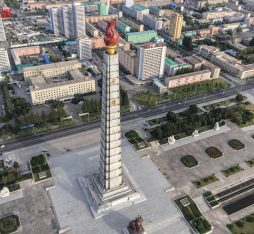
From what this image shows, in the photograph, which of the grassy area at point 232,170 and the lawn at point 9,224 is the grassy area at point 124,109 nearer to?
the grassy area at point 232,170

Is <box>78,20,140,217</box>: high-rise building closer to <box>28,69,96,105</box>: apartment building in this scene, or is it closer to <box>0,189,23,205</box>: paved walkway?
<box>0,189,23,205</box>: paved walkway

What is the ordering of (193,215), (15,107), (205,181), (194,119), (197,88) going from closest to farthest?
(193,215)
(205,181)
(194,119)
(15,107)
(197,88)

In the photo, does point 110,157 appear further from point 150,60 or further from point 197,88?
point 197,88

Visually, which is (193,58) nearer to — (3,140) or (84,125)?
(84,125)

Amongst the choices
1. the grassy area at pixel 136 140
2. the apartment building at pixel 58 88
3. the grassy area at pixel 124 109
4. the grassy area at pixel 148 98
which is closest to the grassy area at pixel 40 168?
the grassy area at pixel 136 140

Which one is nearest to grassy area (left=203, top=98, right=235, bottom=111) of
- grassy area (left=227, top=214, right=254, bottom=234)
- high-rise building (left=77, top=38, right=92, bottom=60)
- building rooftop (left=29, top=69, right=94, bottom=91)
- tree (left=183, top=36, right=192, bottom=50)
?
building rooftop (left=29, top=69, right=94, bottom=91)

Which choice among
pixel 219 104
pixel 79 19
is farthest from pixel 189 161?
pixel 79 19
